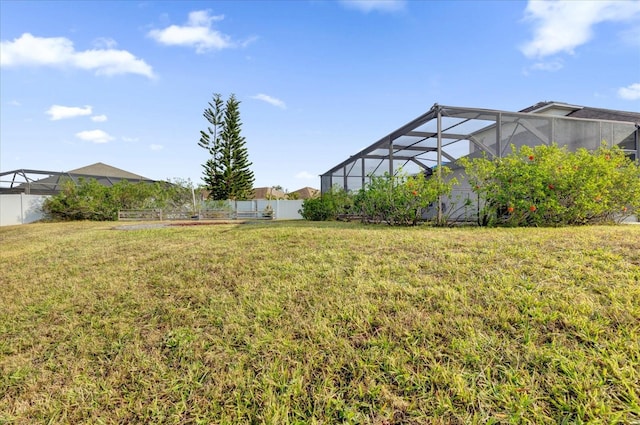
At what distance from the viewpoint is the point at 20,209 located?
1323 centimetres

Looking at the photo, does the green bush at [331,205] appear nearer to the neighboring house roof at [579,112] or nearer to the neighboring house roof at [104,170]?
the neighboring house roof at [579,112]

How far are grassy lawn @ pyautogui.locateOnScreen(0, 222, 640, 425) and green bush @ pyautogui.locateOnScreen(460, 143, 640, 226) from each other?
66.4 inches

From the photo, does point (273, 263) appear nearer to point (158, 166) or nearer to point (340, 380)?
point (340, 380)

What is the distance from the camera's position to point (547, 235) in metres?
3.32

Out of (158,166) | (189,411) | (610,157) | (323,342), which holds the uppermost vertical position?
(158,166)

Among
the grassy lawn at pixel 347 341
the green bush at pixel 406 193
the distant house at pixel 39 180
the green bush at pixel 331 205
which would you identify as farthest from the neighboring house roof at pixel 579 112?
the distant house at pixel 39 180

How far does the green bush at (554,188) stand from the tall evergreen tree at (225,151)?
18523 mm

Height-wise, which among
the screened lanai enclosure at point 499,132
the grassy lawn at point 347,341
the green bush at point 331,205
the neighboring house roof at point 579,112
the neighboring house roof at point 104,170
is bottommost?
the grassy lawn at point 347,341

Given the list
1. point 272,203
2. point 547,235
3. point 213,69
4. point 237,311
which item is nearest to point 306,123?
point 213,69

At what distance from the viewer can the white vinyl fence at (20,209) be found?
13.0m

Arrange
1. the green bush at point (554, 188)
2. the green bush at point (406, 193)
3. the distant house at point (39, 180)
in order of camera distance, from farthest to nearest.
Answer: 1. the distant house at point (39, 180)
2. the green bush at point (406, 193)
3. the green bush at point (554, 188)

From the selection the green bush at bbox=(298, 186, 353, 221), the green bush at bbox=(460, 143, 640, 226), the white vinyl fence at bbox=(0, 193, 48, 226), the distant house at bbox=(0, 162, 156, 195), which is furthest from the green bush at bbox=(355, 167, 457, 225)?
the white vinyl fence at bbox=(0, 193, 48, 226)

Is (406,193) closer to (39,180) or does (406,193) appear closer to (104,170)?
(39,180)

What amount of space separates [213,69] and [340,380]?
8728 mm
